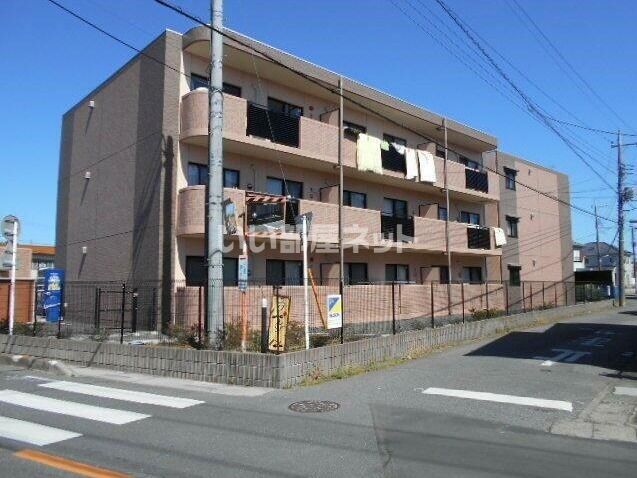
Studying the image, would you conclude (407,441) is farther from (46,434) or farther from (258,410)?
(46,434)

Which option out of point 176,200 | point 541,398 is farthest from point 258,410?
point 176,200

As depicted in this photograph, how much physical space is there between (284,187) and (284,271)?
2.84 metres

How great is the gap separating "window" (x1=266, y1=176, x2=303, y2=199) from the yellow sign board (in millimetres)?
8125

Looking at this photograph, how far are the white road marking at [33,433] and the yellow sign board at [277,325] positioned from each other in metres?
4.36

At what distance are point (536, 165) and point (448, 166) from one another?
519 inches

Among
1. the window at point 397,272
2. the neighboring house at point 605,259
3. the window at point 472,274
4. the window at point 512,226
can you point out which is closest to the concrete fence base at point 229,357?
the window at point 397,272

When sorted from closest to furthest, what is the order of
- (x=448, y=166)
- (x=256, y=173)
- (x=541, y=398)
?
(x=541, y=398), (x=256, y=173), (x=448, y=166)

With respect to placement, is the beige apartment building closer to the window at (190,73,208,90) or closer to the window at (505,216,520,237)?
the window at (190,73,208,90)

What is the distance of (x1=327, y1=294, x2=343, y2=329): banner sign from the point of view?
37.4 feet

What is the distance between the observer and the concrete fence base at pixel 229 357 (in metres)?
9.85

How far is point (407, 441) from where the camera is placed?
6.39 meters

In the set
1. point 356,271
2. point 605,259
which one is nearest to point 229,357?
point 356,271

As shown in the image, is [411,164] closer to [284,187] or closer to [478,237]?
[284,187]

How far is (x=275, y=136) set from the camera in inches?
680
